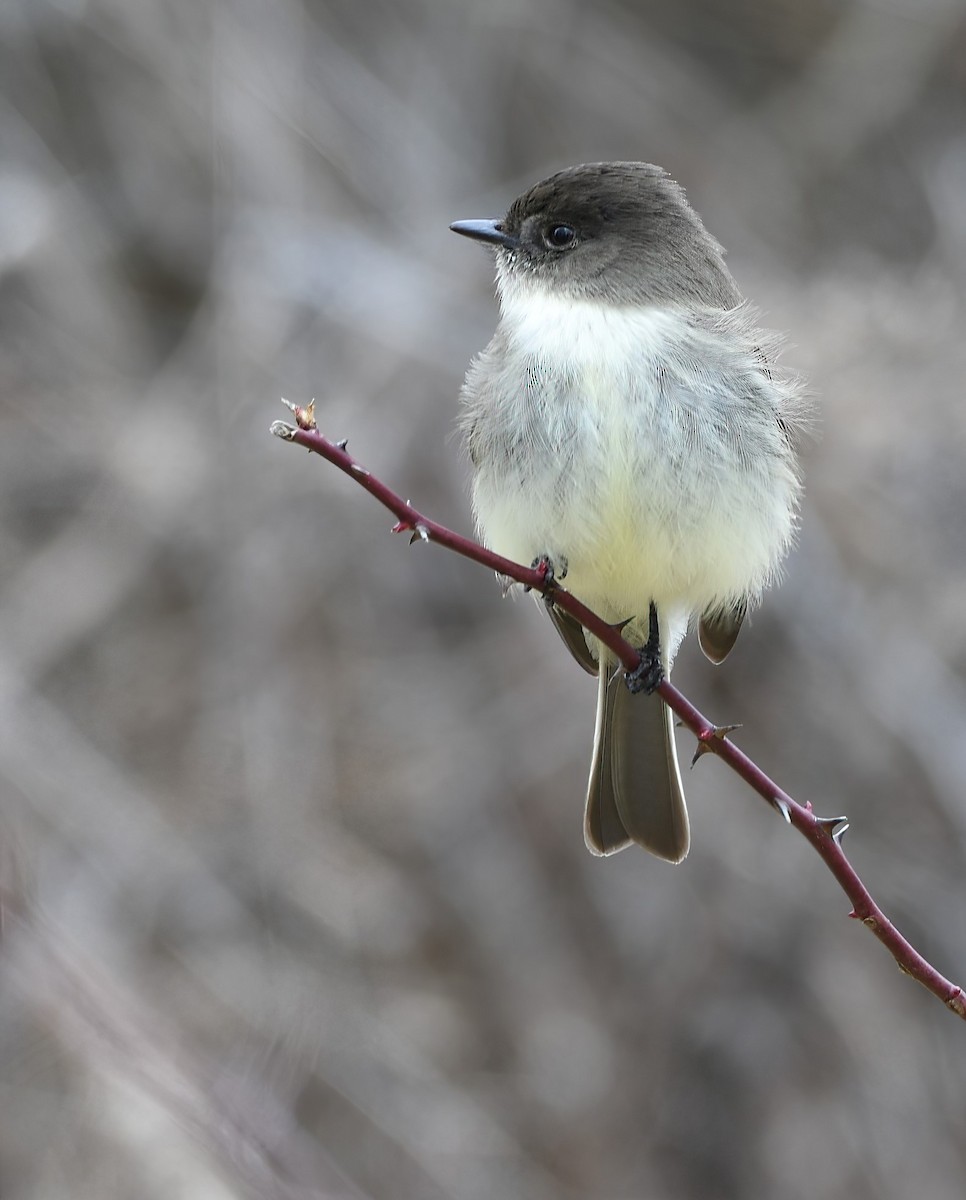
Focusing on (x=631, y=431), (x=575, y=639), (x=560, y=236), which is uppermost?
(x=560, y=236)

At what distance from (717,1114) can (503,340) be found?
3371 mm

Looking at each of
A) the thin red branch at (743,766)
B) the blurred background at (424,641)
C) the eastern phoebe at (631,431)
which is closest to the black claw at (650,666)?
the eastern phoebe at (631,431)

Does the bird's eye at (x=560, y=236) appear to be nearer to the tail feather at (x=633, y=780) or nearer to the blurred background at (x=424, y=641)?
the tail feather at (x=633, y=780)

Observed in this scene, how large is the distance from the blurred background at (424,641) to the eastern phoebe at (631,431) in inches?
56.2

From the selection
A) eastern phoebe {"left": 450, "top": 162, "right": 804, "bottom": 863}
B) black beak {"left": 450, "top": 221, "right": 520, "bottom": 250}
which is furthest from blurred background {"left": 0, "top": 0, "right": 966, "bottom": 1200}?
black beak {"left": 450, "top": 221, "right": 520, "bottom": 250}

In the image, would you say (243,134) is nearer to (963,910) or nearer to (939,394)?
(939,394)

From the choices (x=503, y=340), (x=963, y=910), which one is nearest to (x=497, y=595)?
(x=963, y=910)

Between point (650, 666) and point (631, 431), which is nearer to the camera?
point (631, 431)

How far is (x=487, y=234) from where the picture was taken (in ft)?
12.4

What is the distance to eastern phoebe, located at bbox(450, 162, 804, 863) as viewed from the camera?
3398 mm

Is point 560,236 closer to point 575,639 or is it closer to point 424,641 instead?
point 575,639

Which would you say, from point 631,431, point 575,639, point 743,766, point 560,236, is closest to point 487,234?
point 560,236

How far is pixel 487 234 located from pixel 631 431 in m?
0.72

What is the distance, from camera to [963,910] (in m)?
5.47
